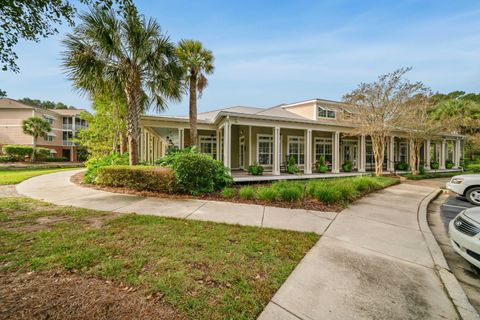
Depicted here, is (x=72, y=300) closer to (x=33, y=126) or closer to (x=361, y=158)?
(x=361, y=158)

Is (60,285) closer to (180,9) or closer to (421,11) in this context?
(180,9)

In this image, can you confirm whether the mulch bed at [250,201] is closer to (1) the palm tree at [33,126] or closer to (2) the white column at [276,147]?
(2) the white column at [276,147]

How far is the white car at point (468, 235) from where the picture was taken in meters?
3.21

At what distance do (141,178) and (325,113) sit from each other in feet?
47.1

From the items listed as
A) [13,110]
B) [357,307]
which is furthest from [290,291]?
[13,110]

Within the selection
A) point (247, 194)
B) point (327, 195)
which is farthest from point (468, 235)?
point (247, 194)

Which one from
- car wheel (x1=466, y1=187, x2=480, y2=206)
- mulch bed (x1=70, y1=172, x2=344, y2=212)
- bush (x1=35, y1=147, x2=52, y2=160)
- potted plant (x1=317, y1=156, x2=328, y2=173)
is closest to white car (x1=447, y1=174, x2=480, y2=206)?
car wheel (x1=466, y1=187, x2=480, y2=206)

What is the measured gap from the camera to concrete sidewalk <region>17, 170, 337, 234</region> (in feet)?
17.0

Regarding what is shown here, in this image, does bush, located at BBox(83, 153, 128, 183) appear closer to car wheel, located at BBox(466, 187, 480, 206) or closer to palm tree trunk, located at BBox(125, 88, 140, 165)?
palm tree trunk, located at BBox(125, 88, 140, 165)

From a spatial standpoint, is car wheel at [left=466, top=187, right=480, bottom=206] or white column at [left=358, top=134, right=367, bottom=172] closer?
car wheel at [left=466, top=187, right=480, bottom=206]

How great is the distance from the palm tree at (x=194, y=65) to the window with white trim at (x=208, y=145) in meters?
3.81

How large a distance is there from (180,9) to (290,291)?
8.18 m

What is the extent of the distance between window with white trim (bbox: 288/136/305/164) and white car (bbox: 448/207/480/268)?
39.6 feet

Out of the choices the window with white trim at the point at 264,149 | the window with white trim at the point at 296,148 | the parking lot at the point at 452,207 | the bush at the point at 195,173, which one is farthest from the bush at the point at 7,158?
the parking lot at the point at 452,207
